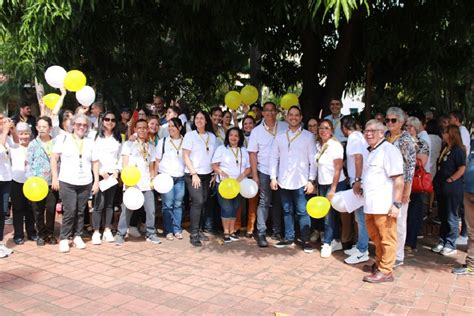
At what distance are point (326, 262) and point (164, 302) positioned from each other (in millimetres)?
2129

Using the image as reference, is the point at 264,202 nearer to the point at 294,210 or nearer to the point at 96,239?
the point at 294,210

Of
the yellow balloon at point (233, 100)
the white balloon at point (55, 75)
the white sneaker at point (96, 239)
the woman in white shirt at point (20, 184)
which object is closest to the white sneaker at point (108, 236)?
the white sneaker at point (96, 239)

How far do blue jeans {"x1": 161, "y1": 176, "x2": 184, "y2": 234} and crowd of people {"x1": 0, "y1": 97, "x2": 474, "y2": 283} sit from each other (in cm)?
1

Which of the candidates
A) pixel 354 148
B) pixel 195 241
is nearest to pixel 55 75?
pixel 195 241

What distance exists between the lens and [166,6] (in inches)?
277

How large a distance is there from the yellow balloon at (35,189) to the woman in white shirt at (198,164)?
1.77 meters

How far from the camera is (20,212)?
5.73 metres

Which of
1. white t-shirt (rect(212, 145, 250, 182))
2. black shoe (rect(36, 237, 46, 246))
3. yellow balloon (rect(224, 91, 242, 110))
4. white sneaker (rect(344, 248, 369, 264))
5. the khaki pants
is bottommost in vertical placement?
white sneaker (rect(344, 248, 369, 264))

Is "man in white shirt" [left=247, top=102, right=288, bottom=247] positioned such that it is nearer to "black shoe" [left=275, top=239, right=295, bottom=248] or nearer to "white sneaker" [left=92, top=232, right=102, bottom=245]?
"black shoe" [left=275, top=239, right=295, bottom=248]

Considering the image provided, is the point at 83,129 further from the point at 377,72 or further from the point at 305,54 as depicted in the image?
the point at 377,72

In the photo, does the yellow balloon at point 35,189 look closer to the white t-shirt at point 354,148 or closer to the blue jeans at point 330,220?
the blue jeans at point 330,220

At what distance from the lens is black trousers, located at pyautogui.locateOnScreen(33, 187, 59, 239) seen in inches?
224

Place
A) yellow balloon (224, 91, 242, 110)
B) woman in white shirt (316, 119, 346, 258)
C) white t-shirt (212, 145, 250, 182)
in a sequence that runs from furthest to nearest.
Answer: yellow balloon (224, 91, 242, 110) < white t-shirt (212, 145, 250, 182) < woman in white shirt (316, 119, 346, 258)

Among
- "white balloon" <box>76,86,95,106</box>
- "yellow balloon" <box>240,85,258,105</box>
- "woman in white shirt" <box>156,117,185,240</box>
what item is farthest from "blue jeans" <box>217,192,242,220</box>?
"white balloon" <box>76,86,95,106</box>
